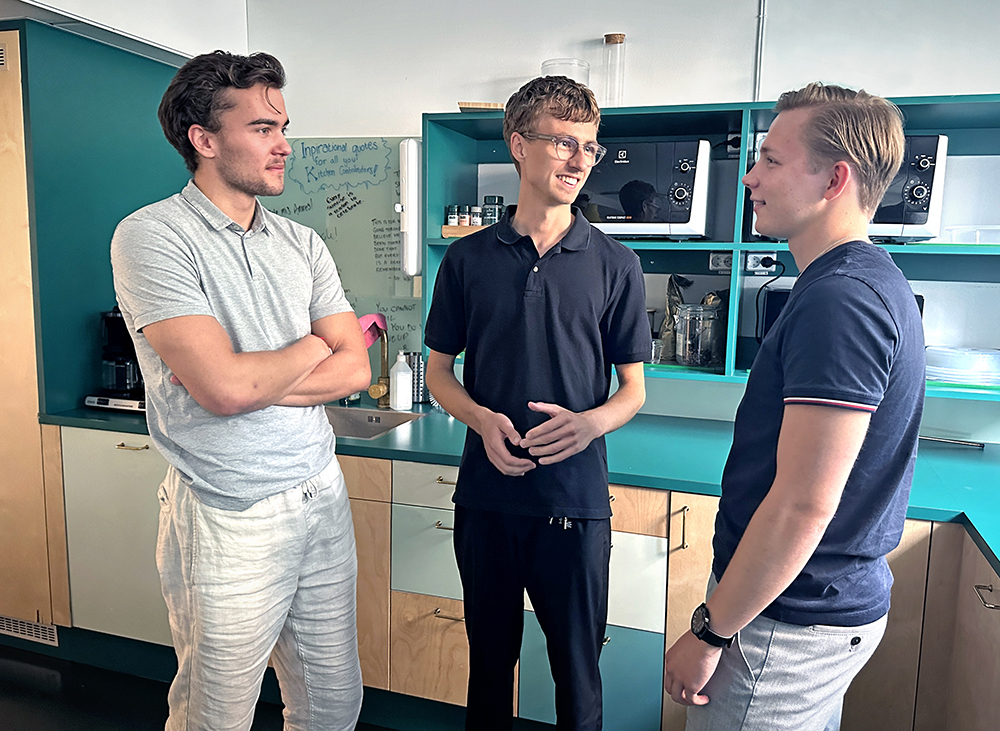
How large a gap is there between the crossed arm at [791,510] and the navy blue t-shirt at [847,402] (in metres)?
0.03

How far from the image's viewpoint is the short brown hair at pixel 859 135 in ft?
3.31

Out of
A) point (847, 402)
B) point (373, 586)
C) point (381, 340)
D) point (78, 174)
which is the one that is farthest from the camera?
point (381, 340)

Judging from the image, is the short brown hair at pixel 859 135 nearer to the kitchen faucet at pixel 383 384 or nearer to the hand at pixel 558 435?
the hand at pixel 558 435

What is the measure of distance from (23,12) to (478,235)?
5.71 feet

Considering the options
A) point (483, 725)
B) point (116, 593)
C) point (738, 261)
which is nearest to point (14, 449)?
point (116, 593)

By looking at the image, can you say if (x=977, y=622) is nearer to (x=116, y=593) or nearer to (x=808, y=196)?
(x=808, y=196)

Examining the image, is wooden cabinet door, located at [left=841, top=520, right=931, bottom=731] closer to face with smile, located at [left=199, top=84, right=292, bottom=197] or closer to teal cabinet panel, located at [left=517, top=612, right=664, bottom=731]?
teal cabinet panel, located at [left=517, top=612, right=664, bottom=731]

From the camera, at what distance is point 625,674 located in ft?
6.89

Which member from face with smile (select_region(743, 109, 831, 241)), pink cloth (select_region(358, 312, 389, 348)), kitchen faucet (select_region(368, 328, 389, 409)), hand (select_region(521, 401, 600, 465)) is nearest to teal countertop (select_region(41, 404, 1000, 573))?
kitchen faucet (select_region(368, 328, 389, 409))

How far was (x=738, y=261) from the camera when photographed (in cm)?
231

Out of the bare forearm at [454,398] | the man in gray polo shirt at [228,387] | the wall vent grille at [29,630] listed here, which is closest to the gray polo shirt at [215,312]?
the man in gray polo shirt at [228,387]

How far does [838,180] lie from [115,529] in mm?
2464

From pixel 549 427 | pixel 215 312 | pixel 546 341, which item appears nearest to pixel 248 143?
pixel 215 312

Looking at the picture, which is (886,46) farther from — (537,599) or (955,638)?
(537,599)
